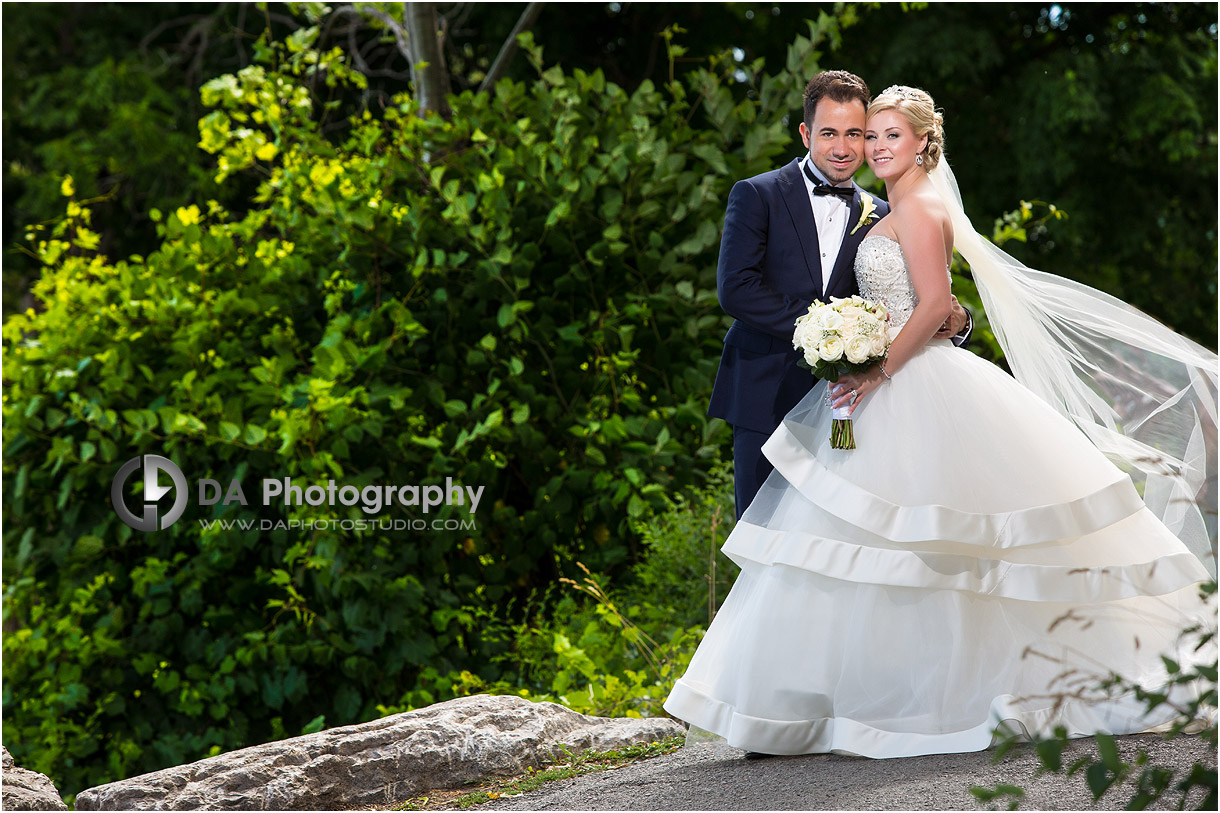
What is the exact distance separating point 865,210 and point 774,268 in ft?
1.09

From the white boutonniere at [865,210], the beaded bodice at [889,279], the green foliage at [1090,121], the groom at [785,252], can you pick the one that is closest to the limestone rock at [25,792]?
the groom at [785,252]

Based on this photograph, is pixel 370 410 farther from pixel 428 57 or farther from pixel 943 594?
pixel 943 594

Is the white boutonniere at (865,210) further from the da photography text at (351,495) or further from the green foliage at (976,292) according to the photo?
the da photography text at (351,495)

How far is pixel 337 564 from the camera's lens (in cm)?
477

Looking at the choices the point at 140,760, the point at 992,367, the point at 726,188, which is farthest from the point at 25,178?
the point at 992,367

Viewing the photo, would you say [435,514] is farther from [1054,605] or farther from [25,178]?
[25,178]

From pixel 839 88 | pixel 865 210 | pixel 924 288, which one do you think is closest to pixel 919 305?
pixel 924 288

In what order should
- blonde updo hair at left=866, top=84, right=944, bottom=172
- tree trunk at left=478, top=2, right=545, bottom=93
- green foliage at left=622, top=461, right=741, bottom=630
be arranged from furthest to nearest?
tree trunk at left=478, top=2, right=545, bottom=93 < green foliage at left=622, top=461, right=741, bottom=630 < blonde updo hair at left=866, top=84, right=944, bottom=172

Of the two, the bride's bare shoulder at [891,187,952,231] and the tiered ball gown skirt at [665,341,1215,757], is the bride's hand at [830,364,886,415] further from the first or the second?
the bride's bare shoulder at [891,187,952,231]

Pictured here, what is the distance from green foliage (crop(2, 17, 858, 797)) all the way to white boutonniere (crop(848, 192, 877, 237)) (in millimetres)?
1622

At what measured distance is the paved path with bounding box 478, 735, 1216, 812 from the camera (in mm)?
2471

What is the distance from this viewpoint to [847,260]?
342 centimetres

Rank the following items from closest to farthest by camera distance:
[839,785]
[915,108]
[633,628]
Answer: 1. [839,785]
2. [915,108]
3. [633,628]

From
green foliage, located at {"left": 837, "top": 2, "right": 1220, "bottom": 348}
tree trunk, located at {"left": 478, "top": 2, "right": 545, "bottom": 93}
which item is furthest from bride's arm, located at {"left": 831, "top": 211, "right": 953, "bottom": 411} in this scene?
green foliage, located at {"left": 837, "top": 2, "right": 1220, "bottom": 348}
